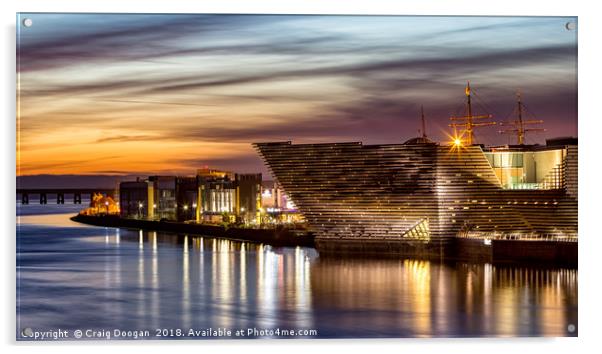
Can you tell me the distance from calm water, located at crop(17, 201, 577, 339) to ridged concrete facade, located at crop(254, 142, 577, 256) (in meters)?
1.54

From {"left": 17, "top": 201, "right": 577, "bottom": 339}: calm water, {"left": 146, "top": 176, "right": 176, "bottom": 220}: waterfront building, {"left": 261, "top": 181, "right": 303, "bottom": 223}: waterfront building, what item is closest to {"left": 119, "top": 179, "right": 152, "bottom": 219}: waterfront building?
{"left": 146, "top": 176, "right": 176, "bottom": 220}: waterfront building

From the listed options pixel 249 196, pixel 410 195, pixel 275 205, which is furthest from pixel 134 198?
pixel 410 195

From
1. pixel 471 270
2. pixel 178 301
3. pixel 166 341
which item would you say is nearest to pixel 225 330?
pixel 166 341

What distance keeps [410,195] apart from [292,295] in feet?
29.8

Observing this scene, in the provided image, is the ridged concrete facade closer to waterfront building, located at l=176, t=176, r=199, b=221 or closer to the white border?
the white border

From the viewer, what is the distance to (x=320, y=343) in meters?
14.1

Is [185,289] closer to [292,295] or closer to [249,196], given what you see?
[292,295]

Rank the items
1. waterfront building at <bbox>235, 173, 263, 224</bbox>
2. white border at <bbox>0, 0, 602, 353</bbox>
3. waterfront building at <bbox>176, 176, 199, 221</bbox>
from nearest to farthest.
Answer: white border at <bbox>0, 0, 602, 353</bbox> < waterfront building at <bbox>235, 173, 263, 224</bbox> < waterfront building at <bbox>176, 176, 199, 221</bbox>

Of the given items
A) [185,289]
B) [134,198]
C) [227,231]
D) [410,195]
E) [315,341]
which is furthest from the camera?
[134,198]

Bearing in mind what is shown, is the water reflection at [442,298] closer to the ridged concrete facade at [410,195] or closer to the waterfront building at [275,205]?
the ridged concrete facade at [410,195]

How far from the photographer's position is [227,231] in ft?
153

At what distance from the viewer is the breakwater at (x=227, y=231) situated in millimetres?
40438

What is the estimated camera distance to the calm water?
17.5m

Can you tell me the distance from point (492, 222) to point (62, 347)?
61.3 feet
